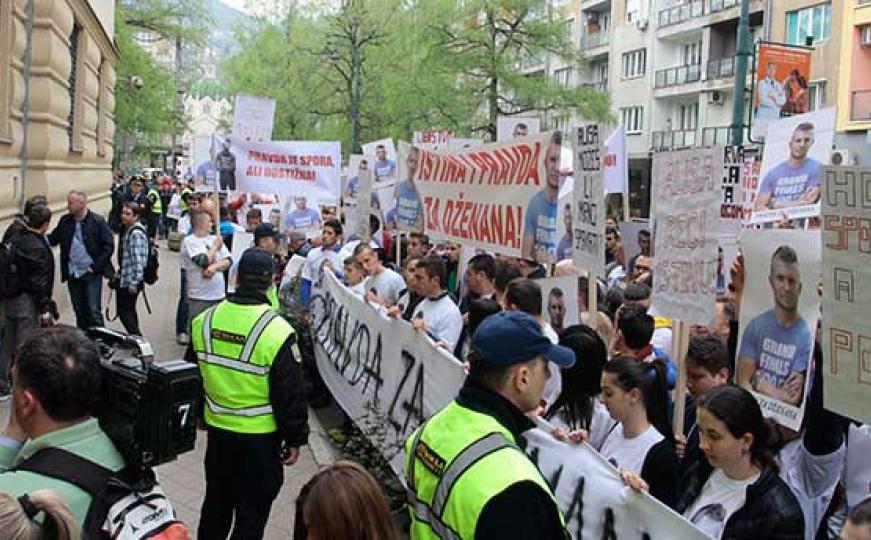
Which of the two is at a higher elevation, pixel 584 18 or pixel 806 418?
pixel 584 18

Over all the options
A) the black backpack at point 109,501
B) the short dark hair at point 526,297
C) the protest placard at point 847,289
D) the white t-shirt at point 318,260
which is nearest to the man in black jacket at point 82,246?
the white t-shirt at point 318,260

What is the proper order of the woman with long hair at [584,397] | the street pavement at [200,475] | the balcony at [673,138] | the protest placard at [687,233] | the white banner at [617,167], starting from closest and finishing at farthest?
the woman with long hair at [584,397]
the protest placard at [687,233]
the street pavement at [200,475]
the white banner at [617,167]
the balcony at [673,138]

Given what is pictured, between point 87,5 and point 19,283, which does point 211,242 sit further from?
point 87,5

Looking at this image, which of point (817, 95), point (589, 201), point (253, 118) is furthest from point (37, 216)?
point (817, 95)

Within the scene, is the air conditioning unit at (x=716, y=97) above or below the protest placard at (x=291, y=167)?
above

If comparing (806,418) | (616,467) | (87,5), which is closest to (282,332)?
(616,467)

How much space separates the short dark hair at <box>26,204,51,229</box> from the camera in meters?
8.10

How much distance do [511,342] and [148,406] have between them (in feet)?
3.54

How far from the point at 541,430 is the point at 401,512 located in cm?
222

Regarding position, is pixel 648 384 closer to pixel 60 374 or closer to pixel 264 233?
pixel 60 374

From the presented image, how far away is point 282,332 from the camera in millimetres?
4789

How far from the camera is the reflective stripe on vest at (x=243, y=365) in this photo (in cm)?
473

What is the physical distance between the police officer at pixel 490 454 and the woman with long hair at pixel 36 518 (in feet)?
3.48

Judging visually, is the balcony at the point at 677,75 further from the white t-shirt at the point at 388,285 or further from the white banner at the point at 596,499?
the white banner at the point at 596,499
